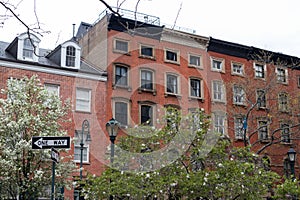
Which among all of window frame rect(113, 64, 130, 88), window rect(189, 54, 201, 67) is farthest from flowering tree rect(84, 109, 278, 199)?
window rect(189, 54, 201, 67)

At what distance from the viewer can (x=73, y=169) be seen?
22.5 m

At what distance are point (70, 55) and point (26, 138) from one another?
10541 mm

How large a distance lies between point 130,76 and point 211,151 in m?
15.5

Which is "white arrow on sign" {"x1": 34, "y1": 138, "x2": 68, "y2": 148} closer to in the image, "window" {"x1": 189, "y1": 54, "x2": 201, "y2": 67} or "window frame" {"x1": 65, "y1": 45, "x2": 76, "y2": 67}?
"window frame" {"x1": 65, "y1": 45, "x2": 76, "y2": 67}

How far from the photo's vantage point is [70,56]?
30.5m

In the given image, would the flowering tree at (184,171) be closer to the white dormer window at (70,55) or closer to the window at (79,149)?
the window at (79,149)

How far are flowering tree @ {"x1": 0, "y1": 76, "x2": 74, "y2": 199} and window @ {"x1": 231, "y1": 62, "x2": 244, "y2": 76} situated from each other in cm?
1822

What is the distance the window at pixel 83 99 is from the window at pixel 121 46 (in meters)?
3.79

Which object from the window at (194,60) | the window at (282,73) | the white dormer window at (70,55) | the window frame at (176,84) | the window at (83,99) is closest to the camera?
the window at (83,99)

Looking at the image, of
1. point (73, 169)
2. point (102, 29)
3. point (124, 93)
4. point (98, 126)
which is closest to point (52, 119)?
point (73, 169)

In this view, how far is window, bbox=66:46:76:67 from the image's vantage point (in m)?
30.4

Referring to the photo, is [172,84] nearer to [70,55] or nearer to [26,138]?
[70,55]

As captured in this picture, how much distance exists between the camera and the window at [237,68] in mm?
37269

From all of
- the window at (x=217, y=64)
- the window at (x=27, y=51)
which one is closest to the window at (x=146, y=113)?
the window at (x=217, y=64)
